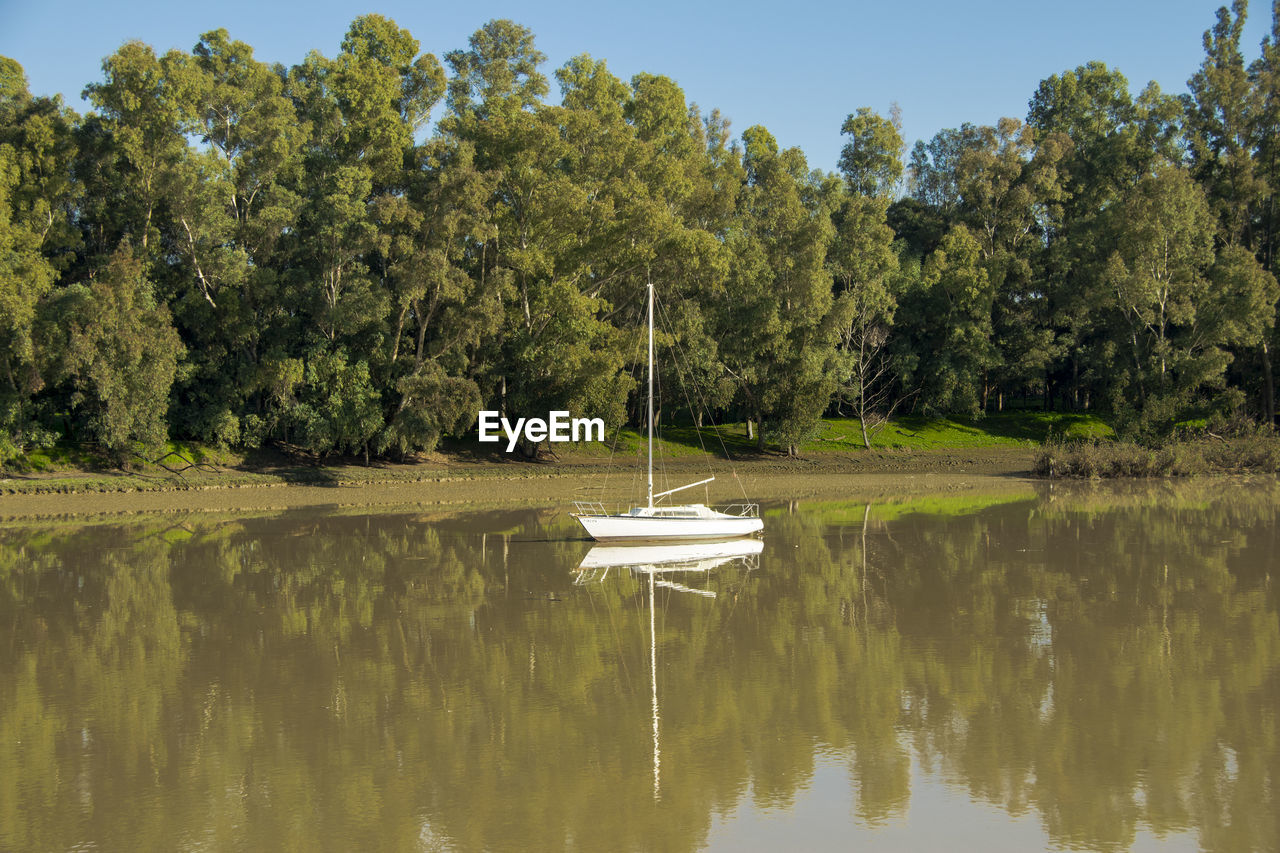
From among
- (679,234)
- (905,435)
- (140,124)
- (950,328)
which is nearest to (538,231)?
(679,234)

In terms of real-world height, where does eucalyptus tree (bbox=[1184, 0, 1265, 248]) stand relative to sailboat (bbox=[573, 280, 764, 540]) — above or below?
above

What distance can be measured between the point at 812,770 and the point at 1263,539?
2361 cm

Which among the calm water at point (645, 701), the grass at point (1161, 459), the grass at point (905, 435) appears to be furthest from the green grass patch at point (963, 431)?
the calm water at point (645, 701)

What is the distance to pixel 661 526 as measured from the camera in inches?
1236

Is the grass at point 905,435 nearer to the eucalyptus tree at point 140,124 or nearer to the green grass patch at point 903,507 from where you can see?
the green grass patch at point 903,507

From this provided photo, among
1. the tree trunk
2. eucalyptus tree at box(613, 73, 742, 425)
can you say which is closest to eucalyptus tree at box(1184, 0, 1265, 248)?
the tree trunk

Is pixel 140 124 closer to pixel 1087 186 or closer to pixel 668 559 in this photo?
pixel 668 559

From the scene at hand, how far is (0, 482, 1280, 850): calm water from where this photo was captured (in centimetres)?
1190

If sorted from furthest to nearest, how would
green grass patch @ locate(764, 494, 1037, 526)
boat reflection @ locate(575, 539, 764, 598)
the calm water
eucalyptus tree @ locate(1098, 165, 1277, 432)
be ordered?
1. eucalyptus tree @ locate(1098, 165, 1277, 432)
2. green grass patch @ locate(764, 494, 1037, 526)
3. boat reflection @ locate(575, 539, 764, 598)
4. the calm water

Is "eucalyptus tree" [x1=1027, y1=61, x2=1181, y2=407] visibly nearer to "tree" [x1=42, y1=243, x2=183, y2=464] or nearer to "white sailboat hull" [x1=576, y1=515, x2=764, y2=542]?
"white sailboat hull" [x1=576, y1=515, x2=764, y2=542]

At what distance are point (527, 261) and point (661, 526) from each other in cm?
2241

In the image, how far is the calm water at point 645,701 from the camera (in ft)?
39.0
